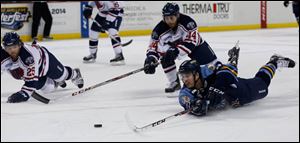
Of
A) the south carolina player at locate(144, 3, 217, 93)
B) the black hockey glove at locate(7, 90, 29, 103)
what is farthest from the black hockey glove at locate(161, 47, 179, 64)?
the black hockey glove at locate(7, 90, 29, 103)

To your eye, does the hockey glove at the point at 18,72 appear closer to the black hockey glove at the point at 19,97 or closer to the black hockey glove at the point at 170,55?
the black hockey glove at the point at 19,97

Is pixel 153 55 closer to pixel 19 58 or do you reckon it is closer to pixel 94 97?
pixel 94 97

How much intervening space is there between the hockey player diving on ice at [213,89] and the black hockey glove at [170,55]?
508 millimetres

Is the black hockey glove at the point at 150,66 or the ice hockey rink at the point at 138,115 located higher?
the black hockey glove at the point at 150,66

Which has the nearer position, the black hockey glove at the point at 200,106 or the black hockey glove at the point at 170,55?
the black hockey glove at the point at 200,106

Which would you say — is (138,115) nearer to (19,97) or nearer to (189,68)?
(189,68)

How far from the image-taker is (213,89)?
389 cm

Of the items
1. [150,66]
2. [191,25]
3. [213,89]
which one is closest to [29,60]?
[150,66]

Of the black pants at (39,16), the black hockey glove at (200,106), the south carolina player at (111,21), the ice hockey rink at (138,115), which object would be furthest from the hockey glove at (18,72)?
the black pants at (39,16)

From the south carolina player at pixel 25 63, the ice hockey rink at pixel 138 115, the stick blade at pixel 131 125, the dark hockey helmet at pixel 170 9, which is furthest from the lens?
the dark hockey helmet at pixel 170 9

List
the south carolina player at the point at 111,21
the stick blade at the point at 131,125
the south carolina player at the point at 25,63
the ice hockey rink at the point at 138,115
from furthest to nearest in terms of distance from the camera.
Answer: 1. the south carolina player at the point at 111,21
2. the south carolina player at the point at 25,63
3. the stick blade at the point at 131,125
4. the ice hockey rink at the point at 138,115

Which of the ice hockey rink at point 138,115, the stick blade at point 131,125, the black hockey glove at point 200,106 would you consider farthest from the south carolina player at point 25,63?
the black hockey glove at point 200,106

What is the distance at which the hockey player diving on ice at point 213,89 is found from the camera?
383 cm

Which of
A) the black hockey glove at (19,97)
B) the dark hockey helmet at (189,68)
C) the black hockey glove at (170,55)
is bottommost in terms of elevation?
the black hockey glove at (19,97)
